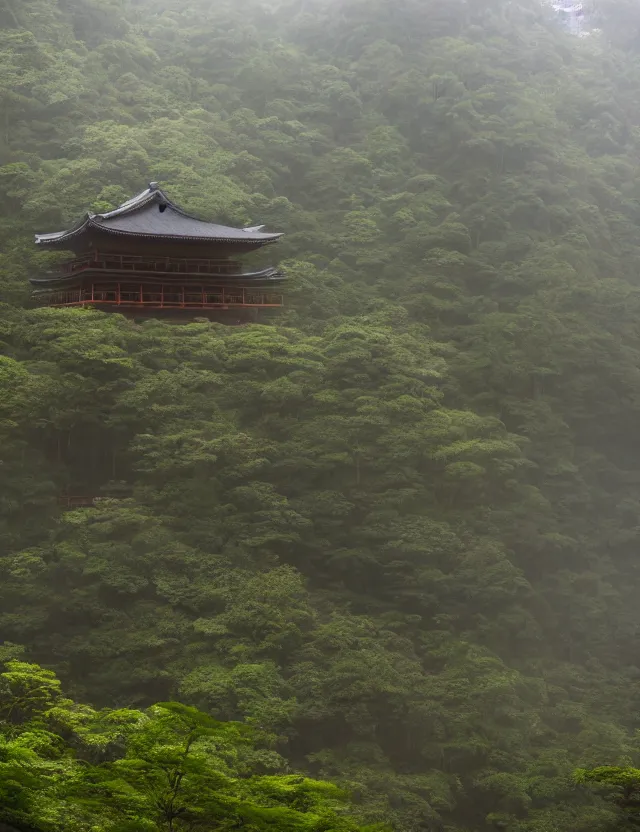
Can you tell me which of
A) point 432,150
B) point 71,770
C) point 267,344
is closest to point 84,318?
point 267,344

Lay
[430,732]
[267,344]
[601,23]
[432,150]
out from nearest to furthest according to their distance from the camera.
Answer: [430,732] < [267,344] < [432,150] < [601,23]

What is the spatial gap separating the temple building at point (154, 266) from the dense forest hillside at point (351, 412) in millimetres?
1210

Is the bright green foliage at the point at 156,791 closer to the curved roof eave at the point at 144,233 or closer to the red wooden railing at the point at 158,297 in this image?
the curved roof eave at the point at 144,233

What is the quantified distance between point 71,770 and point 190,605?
11805mm

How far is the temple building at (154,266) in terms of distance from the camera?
26.5m

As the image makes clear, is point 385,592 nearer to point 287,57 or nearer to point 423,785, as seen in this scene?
point 423,785

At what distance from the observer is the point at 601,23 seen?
2285 inches

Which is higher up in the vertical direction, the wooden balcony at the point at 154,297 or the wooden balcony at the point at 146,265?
the wooden balcony at the point at 146,265

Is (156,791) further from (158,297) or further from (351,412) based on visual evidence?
(158,297)

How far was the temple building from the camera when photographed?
26531 mm

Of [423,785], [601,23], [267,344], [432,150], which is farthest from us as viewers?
[601,23]

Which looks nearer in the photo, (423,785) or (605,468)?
(423,785)

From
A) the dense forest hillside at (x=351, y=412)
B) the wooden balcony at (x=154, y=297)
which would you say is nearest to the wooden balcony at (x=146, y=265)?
the wooden balcony at (x=154, y=297)

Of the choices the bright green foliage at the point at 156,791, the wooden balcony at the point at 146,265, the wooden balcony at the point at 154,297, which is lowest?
the bright green foliage at the point at 156,791
